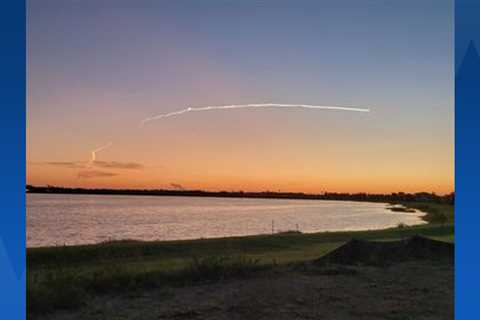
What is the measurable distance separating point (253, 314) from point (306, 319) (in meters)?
0.62

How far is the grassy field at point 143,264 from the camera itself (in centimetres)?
607

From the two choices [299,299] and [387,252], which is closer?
[299,299]

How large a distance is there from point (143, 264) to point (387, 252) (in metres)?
4.73

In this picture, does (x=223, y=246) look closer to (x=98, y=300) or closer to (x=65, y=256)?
(x=65, y=256)

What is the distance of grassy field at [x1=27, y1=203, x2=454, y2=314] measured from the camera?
6.07 meters

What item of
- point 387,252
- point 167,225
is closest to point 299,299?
point 387,252

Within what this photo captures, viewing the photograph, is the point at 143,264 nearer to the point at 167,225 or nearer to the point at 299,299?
the point at 299,299

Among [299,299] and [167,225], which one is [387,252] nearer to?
[299,299]

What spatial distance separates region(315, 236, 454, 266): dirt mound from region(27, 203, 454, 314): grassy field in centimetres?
87

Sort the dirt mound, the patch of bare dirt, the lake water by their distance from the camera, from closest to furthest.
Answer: the patch of bare dirt → the dirt mound → the lake water

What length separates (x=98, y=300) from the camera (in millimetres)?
6109

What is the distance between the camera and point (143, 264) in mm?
9266

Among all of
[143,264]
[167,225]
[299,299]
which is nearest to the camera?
[299,299]

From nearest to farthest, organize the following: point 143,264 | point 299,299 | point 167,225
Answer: point 299,299 < point 143,264 < point 167,225
